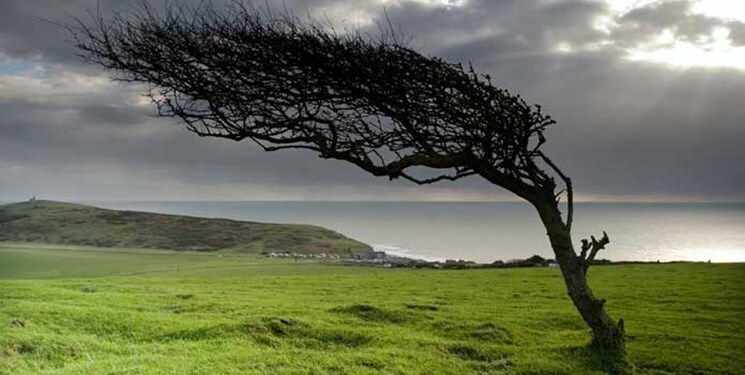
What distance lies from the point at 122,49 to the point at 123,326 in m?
6.73

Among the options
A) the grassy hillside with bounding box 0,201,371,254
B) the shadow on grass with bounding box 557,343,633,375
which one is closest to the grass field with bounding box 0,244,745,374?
the shadow on grass with bounding box 557,343,633,375

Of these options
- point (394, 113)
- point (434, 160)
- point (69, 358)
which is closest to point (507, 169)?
point (434, 160)

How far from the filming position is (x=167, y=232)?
10481cm

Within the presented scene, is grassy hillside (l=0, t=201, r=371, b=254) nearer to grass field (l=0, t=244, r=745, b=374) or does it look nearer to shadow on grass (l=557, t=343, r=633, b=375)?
grass field (l=0, t=244, r=745, b=374)

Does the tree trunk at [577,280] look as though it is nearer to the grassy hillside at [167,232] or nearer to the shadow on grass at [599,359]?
the shadow on grass at [599,359]

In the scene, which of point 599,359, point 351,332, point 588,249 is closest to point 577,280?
point 588,249

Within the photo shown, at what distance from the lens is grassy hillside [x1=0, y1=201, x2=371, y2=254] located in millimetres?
88188

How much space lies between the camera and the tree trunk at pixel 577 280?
12031mm

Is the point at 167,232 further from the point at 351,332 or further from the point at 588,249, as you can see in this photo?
the point at 588,249

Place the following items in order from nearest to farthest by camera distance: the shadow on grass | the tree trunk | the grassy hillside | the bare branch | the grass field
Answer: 1. the grass field
2. the shadow on grass
3. the tree trunk
4. the bare branch
5. the grassy hillside

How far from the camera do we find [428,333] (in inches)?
583

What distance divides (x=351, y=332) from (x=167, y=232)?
98258 millimetres

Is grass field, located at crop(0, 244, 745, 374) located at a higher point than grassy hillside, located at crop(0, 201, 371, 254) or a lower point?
lower

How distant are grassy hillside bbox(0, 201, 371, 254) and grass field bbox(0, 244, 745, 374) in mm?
62022
